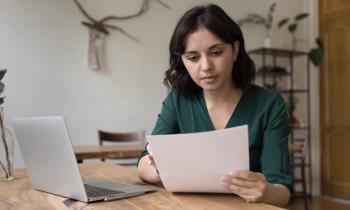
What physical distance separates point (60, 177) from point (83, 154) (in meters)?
1.45

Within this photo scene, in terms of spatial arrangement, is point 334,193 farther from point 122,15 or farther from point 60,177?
point 60,177

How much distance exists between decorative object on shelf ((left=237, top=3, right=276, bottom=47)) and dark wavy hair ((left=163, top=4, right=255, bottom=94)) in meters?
3.13

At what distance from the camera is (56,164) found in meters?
1.00

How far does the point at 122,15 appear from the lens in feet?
12.2

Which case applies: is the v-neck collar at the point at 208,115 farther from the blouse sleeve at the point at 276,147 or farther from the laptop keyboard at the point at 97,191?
the laptop keyboard at the point at 97,191

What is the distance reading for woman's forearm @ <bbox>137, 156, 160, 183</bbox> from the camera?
1.17 m

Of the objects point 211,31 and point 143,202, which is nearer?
point 143,202

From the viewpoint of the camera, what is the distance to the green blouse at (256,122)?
42.7 inches

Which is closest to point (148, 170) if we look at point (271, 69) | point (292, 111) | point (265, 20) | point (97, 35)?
point (97, 35)

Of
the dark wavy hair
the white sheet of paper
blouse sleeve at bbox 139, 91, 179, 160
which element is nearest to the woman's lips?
the dark wavy hair

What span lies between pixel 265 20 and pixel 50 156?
153 inches

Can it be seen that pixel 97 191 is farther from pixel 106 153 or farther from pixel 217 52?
pixel 106 153

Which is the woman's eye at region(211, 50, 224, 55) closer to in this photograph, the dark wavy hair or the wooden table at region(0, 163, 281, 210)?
the dark wavy hair

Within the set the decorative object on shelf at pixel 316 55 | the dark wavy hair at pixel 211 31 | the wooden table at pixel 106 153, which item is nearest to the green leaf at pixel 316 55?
the decorative object on shelf at pixel 316 55
